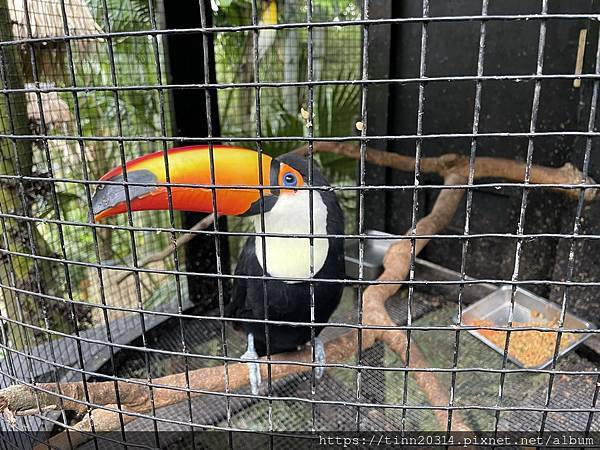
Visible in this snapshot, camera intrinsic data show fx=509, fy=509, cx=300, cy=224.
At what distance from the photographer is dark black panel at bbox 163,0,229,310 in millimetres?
2168

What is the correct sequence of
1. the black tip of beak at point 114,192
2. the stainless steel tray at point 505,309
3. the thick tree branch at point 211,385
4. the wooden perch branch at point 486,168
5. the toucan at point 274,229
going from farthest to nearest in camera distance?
the stainless steel tray at point 505,309 < the wooden perch branch at point 486,168 < the toucan at point 274,229 < the thick tree branch at point 211,385 < the black tip of beak at point 114,192

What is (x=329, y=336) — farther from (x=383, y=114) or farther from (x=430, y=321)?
(x=383, y=114)

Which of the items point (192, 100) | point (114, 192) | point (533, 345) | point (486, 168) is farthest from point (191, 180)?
point (533, 345)

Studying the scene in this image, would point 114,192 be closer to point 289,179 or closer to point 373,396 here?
point 289,179

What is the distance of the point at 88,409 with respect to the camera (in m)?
1.12

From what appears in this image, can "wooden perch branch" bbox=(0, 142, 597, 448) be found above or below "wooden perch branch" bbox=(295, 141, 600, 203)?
below

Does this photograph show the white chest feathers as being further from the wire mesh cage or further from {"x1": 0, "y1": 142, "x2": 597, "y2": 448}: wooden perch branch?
{"x1": 0, "y1": 142, "x2": 597, "y2": 448}: wooden perch branch

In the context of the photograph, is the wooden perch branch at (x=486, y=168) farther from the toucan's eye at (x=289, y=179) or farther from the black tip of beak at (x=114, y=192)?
the black tip of beak at (x=114, y=192)

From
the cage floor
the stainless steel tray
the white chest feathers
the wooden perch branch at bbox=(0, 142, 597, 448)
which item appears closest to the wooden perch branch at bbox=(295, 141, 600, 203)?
the wooden perch branch at bbox=(0, 142, 597, 448)

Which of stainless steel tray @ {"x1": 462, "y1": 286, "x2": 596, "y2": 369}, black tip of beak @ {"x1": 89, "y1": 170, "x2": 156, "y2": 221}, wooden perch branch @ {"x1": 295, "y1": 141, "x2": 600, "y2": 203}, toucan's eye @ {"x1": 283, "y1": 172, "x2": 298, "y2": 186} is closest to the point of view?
black tip of beak @ {"x1": 89, "y1": 170, "x2": 156, "y2": 221}

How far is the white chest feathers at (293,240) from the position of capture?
1637 mm

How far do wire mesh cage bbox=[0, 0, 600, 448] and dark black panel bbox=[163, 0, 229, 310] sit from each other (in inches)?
0.4

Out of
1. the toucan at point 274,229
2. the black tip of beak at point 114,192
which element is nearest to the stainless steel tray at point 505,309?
the toucan at point 274,229

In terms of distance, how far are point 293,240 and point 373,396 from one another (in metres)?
0.68
